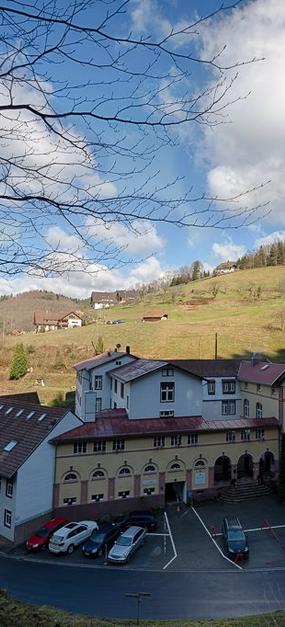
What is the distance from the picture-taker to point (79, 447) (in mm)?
25453

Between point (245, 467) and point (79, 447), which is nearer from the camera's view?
point (79, 447)

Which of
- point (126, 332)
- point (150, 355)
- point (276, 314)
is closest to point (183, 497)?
point (150, 355)

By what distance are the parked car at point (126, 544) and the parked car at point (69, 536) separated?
6.71 ft

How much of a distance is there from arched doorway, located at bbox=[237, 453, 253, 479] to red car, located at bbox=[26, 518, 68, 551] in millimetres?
13335

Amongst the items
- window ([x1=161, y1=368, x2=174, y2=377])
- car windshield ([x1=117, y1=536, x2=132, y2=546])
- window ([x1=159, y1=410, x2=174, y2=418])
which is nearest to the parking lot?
car windshield ([x1=117, y1=536, x2=132, y2=546])

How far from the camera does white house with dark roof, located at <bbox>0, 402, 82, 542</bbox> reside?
2300 centimetres

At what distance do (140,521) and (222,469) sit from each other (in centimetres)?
951

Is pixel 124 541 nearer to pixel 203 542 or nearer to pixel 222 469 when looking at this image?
pixel 203 542

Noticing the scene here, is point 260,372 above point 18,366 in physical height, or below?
below

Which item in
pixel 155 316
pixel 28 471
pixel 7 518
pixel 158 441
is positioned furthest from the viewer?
pixel 155 316

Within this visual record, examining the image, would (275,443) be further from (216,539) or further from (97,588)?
(97,588)

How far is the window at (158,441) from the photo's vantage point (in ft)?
89.9

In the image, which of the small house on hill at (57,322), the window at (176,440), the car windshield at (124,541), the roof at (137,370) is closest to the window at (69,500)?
the car windshield at (124,541)

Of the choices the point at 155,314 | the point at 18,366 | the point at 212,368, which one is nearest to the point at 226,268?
the point at 155,314
